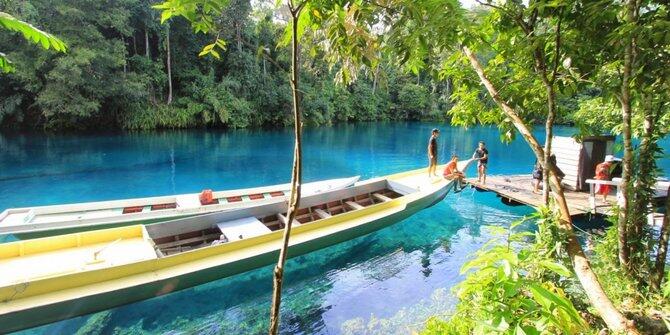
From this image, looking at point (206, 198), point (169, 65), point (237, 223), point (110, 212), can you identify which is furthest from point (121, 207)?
point (169, 65)

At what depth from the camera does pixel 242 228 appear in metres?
7.18

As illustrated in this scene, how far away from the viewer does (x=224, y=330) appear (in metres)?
5.52

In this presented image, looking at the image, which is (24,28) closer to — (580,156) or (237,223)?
(237,223)

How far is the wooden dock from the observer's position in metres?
9.10

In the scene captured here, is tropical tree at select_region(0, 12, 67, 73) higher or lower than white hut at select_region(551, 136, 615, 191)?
higher

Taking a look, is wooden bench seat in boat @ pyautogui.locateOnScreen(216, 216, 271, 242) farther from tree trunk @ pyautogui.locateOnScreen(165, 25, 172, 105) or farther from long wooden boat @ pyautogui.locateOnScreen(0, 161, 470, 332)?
tree trunk @ pyautogui.locateOnScreen(165, 25, 172, 105)

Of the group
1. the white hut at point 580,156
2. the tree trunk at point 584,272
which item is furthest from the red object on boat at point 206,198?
the white hut at point 580,156

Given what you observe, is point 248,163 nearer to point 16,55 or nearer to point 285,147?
point 285,147

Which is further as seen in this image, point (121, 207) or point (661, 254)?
point (121, 207)

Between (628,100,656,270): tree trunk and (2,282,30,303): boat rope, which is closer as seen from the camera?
(628,100,656,270): tree trunk

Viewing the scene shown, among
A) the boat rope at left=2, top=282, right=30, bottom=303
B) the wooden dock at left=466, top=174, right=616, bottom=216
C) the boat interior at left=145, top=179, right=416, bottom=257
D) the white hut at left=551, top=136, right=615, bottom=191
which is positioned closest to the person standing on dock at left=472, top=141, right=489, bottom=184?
the wooden dock at left=466, top=174, right=616, bottom=216

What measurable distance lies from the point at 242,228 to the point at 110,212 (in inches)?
145

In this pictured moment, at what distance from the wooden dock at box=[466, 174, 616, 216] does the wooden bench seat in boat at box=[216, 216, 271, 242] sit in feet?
21.3

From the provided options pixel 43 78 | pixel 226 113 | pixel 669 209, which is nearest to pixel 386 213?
pixel 669 209
